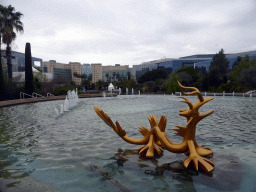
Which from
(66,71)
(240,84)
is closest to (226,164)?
(240,84)

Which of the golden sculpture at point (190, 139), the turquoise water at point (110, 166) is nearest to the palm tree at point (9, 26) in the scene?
the turquoise water at point (110, 166)

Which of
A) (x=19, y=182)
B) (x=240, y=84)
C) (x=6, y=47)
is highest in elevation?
(x=6, y=47)

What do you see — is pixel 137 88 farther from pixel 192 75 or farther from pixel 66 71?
→ pixel 66 71

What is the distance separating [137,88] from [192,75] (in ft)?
49.3

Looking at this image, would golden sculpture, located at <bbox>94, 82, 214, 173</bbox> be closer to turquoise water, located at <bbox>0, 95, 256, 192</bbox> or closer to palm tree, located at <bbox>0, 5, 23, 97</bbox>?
turquoise water, located at <bbox>0, 95, 256, 192</bbox>

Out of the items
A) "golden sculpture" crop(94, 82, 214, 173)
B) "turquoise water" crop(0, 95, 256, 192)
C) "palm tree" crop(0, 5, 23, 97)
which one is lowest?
"turquoise water" crop(0, 95, 256, 192)

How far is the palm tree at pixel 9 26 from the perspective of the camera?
23.7 metres

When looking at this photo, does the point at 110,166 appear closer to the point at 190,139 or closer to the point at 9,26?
the point at 190,139

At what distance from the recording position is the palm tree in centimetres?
2366

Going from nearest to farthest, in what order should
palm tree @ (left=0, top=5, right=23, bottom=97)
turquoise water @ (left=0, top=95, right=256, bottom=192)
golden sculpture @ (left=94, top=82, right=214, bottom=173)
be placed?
1. turquoise water @ (left=0, top=95, right=256, bottom=192)
2. golden sculpture @ (left=94, top=82, right=214, bottom=173)
3. palm tree @ (left=0, top=5, right=23, bottom=97)

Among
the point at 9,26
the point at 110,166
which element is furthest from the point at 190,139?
the point at 9,26

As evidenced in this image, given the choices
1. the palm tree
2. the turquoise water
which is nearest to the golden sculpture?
the turquoise water

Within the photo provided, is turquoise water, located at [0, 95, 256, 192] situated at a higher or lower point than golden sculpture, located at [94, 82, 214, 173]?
lower

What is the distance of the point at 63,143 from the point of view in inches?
214
